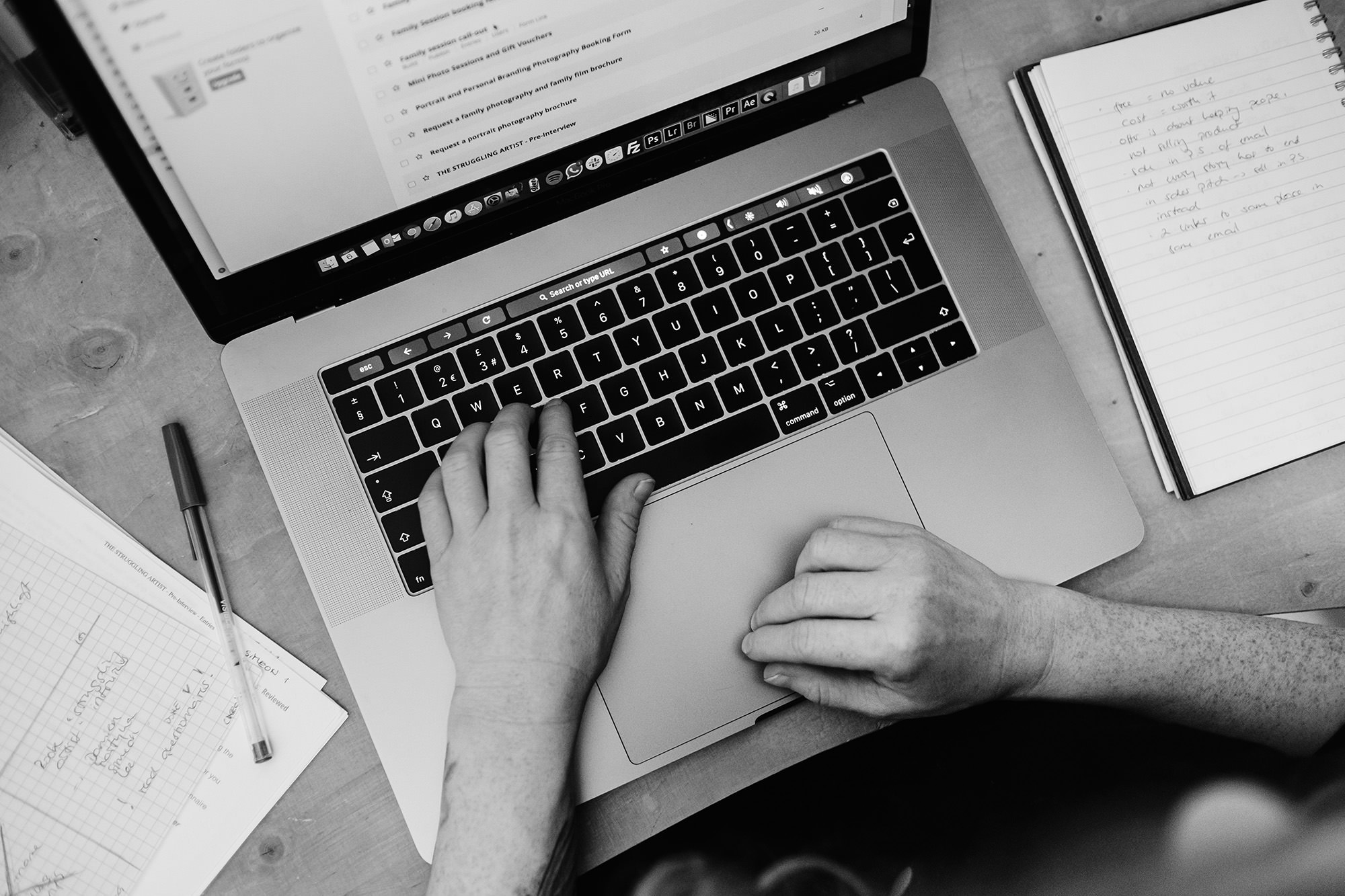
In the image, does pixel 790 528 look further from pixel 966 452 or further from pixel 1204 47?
pixel 1204 47

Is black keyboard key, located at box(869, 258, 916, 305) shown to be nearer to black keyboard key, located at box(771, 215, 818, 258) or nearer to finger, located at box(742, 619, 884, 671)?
black keyboard key, located at box(771, 215, 818, 258)

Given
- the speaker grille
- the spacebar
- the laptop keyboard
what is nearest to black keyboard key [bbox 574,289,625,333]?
the laptop keyboard

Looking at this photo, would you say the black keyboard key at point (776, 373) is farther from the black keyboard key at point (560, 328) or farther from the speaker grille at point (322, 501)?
the speaker grille at point (322, 501)

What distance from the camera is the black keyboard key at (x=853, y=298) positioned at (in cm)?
73

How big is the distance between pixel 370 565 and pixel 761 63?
477 millimetres

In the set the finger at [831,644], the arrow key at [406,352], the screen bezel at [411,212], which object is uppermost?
the screen bezel at [411,212]

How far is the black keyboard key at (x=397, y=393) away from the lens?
27.1 inches

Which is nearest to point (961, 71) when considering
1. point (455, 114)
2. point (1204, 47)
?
point (1204, 47)

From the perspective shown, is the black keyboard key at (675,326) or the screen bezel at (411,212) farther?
the black keyboard key at (675,326)

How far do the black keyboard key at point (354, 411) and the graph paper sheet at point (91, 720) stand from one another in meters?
0.20

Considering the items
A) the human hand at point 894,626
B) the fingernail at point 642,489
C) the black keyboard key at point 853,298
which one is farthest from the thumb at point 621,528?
the black keyboard key at point 853,298

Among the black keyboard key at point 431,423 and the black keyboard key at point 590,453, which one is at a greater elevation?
the black keyboard key at point 431,423

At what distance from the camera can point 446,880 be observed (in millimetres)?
620

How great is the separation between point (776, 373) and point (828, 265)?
10 cm
